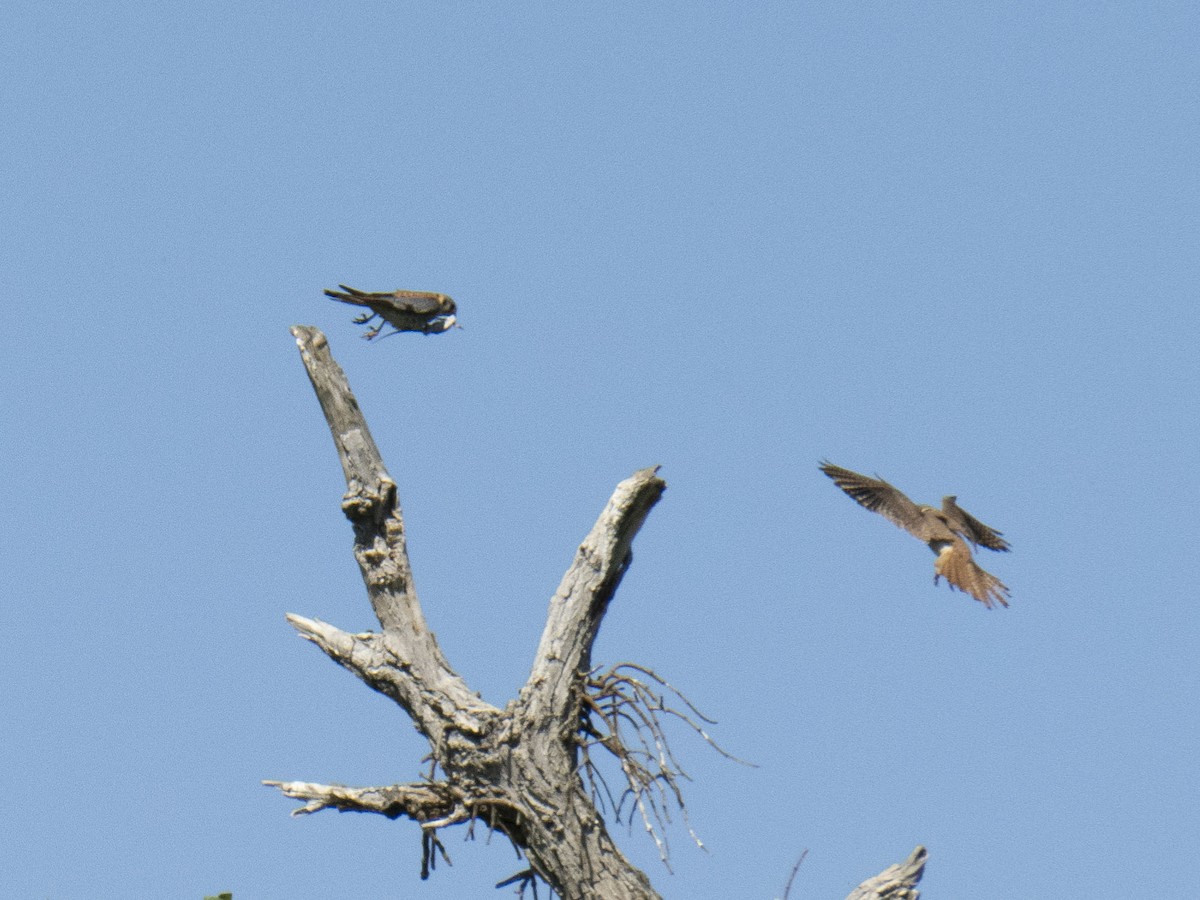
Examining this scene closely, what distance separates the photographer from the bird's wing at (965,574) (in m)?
11.5

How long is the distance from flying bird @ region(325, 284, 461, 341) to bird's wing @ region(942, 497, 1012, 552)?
4.28m

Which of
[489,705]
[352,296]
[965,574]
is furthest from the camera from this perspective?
[965,574]

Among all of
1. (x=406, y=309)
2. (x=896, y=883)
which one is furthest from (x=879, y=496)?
A: (x=896, y=883)

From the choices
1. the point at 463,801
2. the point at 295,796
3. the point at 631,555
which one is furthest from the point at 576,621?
the point at 295,796

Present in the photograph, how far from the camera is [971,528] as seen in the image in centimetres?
1236

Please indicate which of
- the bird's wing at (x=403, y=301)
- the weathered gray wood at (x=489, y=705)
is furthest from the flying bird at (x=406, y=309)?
the weathered gray wood at (x=489, y=705)

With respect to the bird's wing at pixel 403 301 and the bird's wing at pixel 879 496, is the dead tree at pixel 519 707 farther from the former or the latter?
the bird's wing at pixel 879 496

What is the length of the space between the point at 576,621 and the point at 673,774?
25.8 inches

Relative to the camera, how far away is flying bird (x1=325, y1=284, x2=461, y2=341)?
29.6 ft

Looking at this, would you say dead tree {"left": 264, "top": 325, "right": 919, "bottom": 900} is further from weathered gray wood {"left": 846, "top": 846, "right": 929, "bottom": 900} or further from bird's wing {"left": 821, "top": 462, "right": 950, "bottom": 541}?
bird's wing {"left": 821, "top": 462, "right": 950, "bottom": 541}

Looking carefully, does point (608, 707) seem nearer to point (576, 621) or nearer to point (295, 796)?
point (576, 621)

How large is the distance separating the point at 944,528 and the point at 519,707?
6479mm

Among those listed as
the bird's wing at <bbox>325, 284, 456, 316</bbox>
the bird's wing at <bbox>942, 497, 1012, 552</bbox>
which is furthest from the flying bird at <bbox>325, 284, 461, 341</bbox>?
the bird's wing at <bbox>942, 497, 1012, 552</bbox>

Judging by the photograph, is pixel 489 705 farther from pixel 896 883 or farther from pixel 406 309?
pixel 406 309
